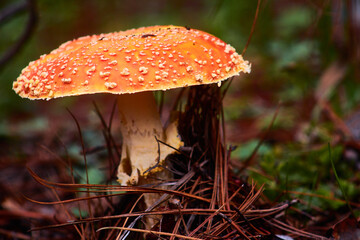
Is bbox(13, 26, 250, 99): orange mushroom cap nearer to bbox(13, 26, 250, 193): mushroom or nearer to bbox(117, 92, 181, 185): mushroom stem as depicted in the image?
bbox(13, 26, 250, 193): mushroom

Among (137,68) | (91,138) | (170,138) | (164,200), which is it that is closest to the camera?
(137,68)

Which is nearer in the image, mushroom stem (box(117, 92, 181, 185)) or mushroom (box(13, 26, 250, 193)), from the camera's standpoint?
mushroom (box(13, 26, 250, 193))

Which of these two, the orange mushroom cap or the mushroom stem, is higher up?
the orange mushroom cap

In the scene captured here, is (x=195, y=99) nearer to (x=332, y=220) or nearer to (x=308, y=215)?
(x=308, y=215)

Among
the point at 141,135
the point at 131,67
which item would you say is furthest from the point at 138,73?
the point at 141,135

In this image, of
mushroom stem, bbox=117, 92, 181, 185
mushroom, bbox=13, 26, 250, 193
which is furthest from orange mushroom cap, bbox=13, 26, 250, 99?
mushroom stem, bbox=117, 92, 181, 185

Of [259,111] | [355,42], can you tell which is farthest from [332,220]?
[259,111]
